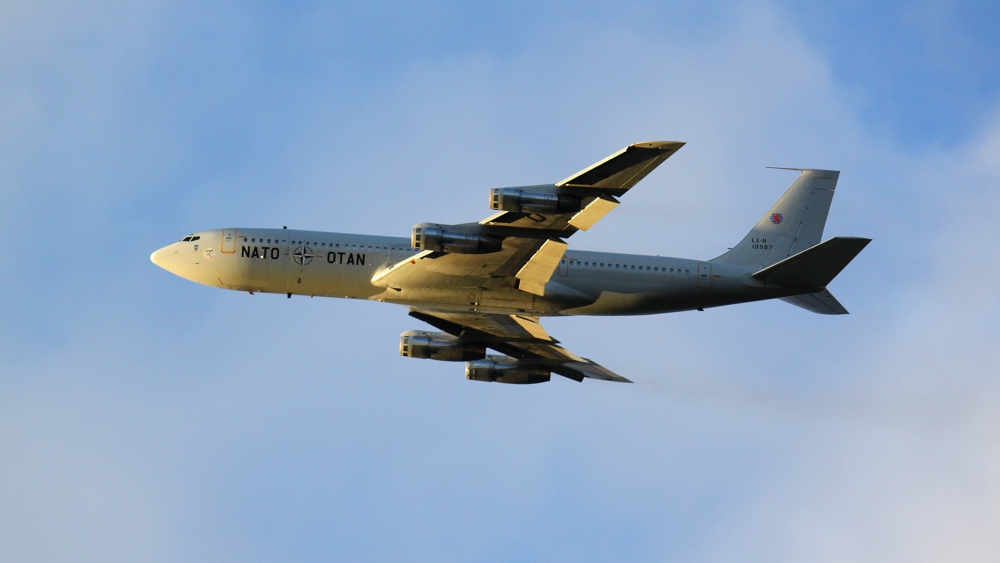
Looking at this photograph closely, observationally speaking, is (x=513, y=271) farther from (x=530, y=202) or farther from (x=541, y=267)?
(x=530, y=202)

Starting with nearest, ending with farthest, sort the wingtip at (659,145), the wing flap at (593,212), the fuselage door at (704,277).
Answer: the wingtip at (659,145) → the wing flap at (593,212) → the fuselage door at (704,277)

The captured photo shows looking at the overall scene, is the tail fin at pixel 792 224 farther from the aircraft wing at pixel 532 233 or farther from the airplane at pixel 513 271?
the aircraft wing at pixel 532 233

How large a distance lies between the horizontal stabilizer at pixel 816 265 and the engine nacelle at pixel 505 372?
13.5 m

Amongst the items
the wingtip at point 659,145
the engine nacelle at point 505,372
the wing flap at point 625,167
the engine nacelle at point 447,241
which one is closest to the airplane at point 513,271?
the engine nacelle at point 447,241

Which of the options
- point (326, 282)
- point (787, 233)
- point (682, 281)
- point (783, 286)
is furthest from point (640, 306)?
point (326, 282)

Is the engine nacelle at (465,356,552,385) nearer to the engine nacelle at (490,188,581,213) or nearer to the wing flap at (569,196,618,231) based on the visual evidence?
the wing flap at (569,196,618,231)

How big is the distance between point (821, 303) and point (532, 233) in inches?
643

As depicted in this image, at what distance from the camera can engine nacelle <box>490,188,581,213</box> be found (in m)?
39.6

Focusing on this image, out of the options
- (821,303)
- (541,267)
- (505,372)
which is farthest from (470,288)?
(821,303)

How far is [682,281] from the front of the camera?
47938mm

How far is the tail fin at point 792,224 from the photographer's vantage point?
51781 mm

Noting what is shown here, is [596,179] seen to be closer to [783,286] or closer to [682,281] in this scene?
[682,281]

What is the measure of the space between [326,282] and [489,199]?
11.8 meters

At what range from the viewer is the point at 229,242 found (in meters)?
49.2
